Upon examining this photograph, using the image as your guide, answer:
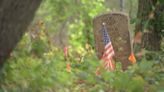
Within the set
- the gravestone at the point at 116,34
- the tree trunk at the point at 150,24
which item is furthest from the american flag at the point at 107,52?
the tree trunk at the point at 150,24

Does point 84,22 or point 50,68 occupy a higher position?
point 50,68

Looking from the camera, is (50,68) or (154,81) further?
(154,81)

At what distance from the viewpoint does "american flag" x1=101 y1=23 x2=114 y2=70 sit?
934 centimetres

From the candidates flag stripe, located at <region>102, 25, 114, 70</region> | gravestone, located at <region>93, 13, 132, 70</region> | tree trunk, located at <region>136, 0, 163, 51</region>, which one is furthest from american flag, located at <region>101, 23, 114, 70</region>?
tree trunk, located at <region>136, 0, 163, 51</region>

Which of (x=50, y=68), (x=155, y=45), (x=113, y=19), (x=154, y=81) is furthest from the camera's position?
(x=113, y=19)

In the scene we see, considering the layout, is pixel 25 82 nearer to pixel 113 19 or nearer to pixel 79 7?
pixel 113 19

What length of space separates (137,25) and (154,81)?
5215mm

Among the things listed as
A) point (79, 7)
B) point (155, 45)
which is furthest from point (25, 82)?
point (79, 7)

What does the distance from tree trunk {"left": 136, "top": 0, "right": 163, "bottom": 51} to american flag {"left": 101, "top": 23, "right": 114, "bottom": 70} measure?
774 mm

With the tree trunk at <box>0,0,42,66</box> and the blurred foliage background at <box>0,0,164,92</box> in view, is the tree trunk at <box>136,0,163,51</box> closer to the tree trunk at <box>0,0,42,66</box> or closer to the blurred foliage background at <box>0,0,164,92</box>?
the blurred foliage background at <box>0,0,164,92</box>

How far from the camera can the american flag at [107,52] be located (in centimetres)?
934

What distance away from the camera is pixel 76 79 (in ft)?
23.0

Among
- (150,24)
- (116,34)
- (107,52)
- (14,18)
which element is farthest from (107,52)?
(14,18)

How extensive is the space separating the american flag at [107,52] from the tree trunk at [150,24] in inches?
30.5
